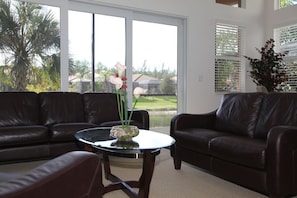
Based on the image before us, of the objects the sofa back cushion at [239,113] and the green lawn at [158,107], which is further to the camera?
the green lawn at [158,107]

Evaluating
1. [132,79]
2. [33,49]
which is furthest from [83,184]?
[132,79]

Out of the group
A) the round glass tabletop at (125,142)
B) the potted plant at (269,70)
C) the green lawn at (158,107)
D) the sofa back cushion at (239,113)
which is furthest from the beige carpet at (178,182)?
the potted plant at (269,70)

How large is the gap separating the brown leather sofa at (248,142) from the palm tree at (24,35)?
2.32 meters

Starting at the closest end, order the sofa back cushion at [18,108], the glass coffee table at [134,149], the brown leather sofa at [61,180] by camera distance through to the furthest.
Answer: the brown leather sofa at [61,180], the glass coffee table at [134,149], the sofa back cushion at [18,108]

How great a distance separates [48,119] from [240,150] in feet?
8.18

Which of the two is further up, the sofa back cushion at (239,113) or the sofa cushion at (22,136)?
the sofa back cushion at (239,113)

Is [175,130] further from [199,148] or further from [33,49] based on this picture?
[33,49]

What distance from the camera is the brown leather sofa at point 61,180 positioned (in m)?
0.93

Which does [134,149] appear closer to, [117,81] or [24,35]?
[117,81]

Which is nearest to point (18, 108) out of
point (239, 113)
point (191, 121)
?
point (191, 121)

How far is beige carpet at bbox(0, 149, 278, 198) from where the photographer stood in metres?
2.46

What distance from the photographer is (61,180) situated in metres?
1.03

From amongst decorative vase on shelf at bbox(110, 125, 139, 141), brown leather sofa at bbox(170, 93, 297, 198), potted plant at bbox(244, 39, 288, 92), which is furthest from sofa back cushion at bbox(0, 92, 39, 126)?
potted plant at bbox(244, 39, 288, 92)

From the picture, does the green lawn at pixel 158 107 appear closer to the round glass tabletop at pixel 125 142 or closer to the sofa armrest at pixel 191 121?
the sofa armrest at pixel 191 121
